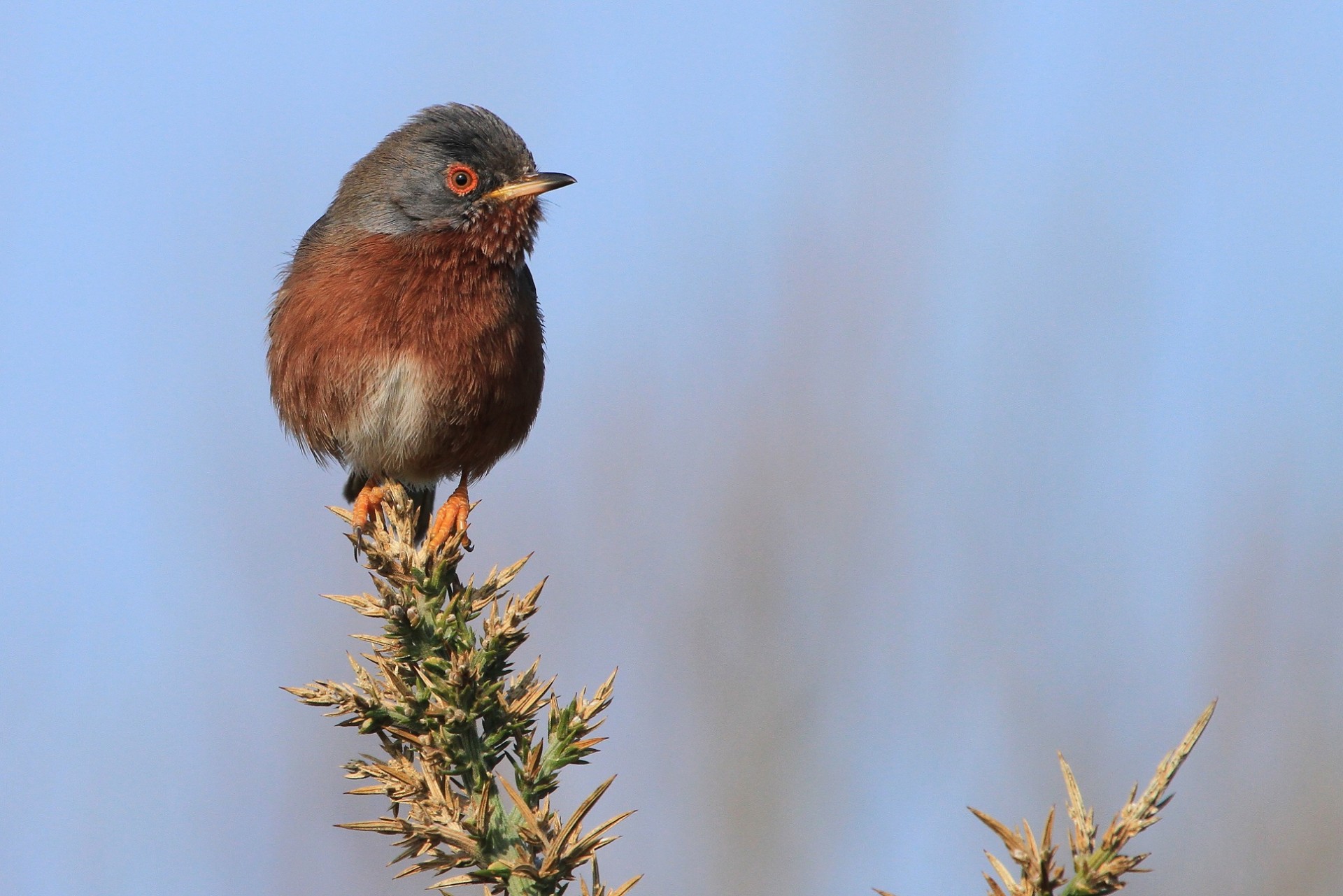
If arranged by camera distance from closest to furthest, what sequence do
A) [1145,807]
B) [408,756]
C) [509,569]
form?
[1145,807] < [408,756] < [509,569]

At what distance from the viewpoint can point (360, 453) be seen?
5.43 m

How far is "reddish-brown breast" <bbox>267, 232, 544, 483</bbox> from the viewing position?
5125mm

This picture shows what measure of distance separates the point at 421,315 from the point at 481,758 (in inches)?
121

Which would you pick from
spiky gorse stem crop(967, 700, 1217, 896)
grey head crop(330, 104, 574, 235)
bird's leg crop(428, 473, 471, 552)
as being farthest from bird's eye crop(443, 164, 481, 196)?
spiky gorse stem crop(967, 700, 1217, 896)

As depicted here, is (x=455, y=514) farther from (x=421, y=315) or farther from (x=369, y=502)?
(x=421, y=315)

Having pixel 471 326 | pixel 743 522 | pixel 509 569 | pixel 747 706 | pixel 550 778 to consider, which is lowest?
pixel 550 778

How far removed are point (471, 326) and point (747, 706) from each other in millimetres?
3205

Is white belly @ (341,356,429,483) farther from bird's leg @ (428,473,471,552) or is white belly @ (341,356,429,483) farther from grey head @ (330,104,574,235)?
grey head @ (330,104,574,235)

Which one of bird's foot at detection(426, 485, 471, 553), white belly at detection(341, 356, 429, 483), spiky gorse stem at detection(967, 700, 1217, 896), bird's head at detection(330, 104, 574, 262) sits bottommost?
spiky gorse stem at detection(967, 700, 1217, 896)

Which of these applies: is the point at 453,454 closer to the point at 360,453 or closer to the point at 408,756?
the point at 360,453

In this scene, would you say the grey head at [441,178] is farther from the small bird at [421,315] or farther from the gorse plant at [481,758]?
the gorse plant at [481,758]

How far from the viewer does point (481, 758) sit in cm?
239

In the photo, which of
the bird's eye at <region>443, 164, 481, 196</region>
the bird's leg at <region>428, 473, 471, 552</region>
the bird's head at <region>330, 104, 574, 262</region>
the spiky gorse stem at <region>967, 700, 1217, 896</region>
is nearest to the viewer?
the spiky gorse stem at <region>967, 700, 1217, 896</region>

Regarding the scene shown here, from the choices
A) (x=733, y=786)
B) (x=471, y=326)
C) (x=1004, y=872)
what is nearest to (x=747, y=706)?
(x=733, y=786)
